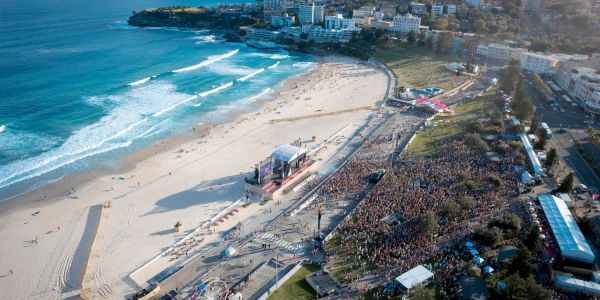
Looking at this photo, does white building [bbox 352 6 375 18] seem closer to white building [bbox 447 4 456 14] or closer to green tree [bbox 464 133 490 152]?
white building [bbox 447 4 456 14]

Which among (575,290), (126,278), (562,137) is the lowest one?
(126,278)

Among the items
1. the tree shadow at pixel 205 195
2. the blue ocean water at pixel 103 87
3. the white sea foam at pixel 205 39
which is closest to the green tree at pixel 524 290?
the tree shadow at pixel 205 195

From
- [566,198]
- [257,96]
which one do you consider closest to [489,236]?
[566,198]

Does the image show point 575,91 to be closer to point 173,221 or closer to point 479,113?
point 479,113

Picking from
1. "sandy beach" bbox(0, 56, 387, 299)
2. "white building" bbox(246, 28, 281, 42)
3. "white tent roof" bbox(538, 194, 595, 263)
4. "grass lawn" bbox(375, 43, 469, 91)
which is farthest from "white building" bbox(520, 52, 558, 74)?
"white building" bbox(246, 28, 281, 42)

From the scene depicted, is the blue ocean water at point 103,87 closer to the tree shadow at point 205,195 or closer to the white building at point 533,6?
the tree shadow at point 205,195

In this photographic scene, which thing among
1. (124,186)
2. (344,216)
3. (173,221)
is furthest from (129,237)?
(344,216)
